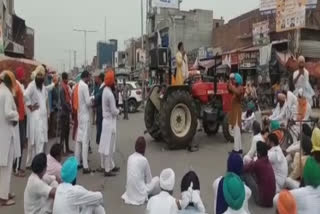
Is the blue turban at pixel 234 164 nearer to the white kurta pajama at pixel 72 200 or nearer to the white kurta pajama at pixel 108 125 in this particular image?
the white kurta pajama at pixel 72 200

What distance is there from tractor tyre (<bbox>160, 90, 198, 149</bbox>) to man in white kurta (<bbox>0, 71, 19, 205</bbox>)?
490cm

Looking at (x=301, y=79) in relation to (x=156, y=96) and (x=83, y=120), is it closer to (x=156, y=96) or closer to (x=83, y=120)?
(x=156, y=96)

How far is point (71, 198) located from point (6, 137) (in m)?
2.85

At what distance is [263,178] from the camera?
738 centimetres

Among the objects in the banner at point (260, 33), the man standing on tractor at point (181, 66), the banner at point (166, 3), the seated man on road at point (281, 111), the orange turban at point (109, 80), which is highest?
the banner at point (166, 3)

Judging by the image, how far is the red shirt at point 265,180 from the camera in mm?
7355

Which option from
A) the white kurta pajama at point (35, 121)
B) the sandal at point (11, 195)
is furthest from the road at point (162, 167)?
the white kurta pajama at point (35, 121)

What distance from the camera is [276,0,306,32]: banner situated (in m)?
21.0

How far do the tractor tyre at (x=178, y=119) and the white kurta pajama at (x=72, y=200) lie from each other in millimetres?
6721

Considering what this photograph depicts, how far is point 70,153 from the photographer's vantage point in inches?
464

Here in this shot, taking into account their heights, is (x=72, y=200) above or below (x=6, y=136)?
below

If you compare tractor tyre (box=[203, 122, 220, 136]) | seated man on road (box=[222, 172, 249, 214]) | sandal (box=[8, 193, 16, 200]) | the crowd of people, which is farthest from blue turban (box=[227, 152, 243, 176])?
tractor tyre (box=[203, 122, 220, 136])

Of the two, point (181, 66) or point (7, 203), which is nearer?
point (7, 203)

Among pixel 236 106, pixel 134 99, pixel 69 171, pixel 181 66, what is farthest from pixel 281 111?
pixel 134 99
